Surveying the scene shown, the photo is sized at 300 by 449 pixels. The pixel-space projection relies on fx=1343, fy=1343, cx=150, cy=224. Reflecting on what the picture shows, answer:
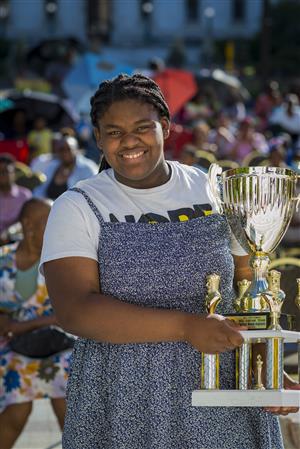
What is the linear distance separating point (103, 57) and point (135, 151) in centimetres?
1759

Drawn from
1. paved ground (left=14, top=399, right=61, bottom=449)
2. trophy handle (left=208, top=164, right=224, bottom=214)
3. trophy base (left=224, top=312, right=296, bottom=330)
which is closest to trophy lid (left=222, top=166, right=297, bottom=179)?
trophy handle (left=208, top=164, right=224, bottom=214)

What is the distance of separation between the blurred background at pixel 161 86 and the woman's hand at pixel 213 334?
100cm

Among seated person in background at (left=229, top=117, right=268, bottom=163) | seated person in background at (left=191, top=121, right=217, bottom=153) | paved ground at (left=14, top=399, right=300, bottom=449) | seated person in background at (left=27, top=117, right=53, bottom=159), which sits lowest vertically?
paved ground at (left=14, top=399, right=300, bottom=449)

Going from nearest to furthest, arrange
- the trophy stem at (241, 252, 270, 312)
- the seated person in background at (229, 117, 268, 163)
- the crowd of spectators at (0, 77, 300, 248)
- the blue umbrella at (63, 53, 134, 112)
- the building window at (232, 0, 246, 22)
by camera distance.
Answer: the trophy stem at (241, 252, 270, 312)
the crowd of spectators at (0, 77, 300, 248)
the seated person in background at (229, 117, 268, 163)
the blue umbrella at (63, 53, 134, 112)
the building window at (232, 0, 246, 22)

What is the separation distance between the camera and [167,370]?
12.8 feet

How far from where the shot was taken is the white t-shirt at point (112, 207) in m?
3.92

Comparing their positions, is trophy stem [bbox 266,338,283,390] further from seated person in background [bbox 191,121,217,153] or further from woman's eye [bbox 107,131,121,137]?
seated person in background [bbox 191,121,217,153]

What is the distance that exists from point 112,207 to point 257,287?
495 millimetres

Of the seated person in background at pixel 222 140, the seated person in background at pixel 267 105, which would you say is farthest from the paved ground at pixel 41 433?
the seated person in background at pixel 267 105

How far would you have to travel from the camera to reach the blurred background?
41.3 ft

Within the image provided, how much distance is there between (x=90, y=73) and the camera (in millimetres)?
20844

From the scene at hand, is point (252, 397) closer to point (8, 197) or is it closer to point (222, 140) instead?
point (8, 197)

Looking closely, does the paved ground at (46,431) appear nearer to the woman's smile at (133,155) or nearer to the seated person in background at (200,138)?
the woman's smile at (133,155)

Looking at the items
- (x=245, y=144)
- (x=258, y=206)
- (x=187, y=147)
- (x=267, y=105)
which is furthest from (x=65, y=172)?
(x=267, y=105)
